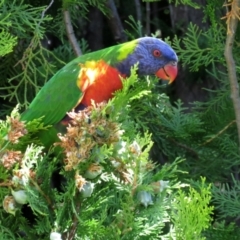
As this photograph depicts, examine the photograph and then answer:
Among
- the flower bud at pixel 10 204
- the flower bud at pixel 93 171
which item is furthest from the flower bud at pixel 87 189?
the flower bud at pixel 10 204

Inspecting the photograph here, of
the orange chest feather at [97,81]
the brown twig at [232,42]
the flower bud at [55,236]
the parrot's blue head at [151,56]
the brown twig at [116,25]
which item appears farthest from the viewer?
the brown twig at [116,25]

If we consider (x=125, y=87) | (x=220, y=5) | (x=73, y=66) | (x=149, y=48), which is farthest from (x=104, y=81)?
(x=125, y=87)

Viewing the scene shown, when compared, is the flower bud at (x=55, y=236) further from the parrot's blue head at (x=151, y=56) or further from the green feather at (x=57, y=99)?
the parrot's blue head at (x=151, y=56)

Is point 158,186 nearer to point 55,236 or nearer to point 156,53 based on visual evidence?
point 55,236

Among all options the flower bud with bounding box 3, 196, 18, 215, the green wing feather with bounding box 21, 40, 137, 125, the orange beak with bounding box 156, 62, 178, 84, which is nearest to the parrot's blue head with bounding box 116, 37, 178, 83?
the orange beak with bounding box 156, 62, 178, 84

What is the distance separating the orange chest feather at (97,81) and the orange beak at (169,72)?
0.19 metres

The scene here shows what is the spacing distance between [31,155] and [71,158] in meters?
0.09

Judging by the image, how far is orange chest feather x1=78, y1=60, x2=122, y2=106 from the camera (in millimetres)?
1615

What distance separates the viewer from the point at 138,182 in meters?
1.01

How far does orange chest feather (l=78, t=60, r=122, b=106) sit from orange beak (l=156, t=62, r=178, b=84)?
0.61 ft

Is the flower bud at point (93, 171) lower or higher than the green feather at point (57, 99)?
higher

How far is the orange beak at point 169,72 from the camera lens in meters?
1.80

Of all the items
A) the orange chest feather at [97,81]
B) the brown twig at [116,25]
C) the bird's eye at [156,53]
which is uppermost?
the orange chest feather at [97,81]

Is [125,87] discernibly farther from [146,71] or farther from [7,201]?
[146,71]
